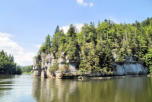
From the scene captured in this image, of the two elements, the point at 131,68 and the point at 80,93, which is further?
the point at 131,68

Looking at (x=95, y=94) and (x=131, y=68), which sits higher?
(x=131, y=68)

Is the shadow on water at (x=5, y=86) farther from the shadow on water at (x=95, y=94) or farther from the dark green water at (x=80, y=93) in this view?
the shadow on water at (x=95, y=94)

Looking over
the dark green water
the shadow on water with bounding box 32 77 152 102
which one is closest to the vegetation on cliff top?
the dark green water

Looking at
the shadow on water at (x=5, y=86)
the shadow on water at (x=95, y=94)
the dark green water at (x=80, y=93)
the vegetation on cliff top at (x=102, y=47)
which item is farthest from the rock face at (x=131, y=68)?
the shadow on water at (x=5, y=86)

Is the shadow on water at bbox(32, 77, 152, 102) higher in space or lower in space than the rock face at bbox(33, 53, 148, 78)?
lower

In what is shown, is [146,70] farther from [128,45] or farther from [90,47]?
[90,47]

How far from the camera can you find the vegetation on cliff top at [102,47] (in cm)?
5330

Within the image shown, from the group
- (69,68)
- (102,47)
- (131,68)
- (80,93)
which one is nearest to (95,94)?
(80,93)

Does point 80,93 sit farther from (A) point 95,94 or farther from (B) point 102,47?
(B) point 102,47

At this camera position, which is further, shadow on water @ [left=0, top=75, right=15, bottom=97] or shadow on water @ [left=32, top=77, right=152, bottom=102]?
shadow on water @ [left=0, top=75, right=15, bottom=97]

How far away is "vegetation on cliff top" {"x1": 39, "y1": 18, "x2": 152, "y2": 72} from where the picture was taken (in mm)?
53300

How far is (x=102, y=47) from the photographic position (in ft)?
188

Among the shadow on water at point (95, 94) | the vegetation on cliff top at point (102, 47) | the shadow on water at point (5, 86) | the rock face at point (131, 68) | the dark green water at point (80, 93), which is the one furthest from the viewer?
the rock face at point (131, 68)

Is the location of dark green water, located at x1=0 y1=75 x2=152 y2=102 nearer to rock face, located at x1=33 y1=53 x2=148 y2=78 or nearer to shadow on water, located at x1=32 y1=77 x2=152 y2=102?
shadow on water, located at x1=32 y1=77 x2=152 y2=102
